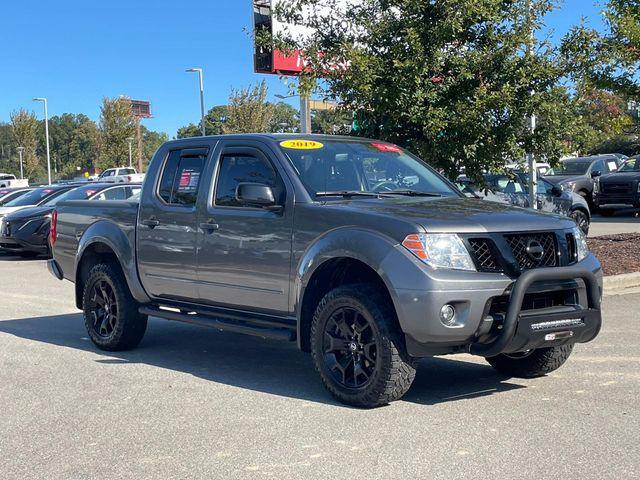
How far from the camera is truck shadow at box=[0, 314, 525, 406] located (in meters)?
6.25

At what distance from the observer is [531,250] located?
5.51 meters

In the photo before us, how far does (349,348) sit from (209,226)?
5.72 feet

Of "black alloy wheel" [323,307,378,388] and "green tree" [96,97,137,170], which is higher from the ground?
"green tree" [96,97,137,170]

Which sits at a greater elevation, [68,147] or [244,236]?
[68,147]

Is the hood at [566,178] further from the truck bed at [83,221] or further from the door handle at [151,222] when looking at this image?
the door handle at [151,222]

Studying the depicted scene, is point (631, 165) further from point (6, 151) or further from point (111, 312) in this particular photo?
point (6, 151)

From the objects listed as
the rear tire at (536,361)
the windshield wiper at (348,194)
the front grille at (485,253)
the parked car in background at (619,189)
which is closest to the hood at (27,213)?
the windshield wiper at (348,194)

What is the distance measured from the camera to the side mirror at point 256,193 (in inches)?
243

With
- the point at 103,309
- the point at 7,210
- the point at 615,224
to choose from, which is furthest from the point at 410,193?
the point at 615,224

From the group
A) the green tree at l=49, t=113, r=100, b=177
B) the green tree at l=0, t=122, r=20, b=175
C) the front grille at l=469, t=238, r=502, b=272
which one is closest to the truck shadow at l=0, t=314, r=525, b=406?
the front grille at l=469, t=238, r=502, b=272

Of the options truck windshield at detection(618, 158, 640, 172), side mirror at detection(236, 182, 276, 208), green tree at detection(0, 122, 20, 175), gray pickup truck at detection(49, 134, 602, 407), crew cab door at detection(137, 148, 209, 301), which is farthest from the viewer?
green tree at detection(0, 122, 20, 175)

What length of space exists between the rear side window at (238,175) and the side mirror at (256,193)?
194 mm

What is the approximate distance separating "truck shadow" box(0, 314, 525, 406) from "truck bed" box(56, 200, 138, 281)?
890 millimetres

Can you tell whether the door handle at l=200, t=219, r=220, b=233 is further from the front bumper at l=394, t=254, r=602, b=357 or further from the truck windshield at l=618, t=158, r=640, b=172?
the truck windshield at l=618, t=158, r=640, b=172
